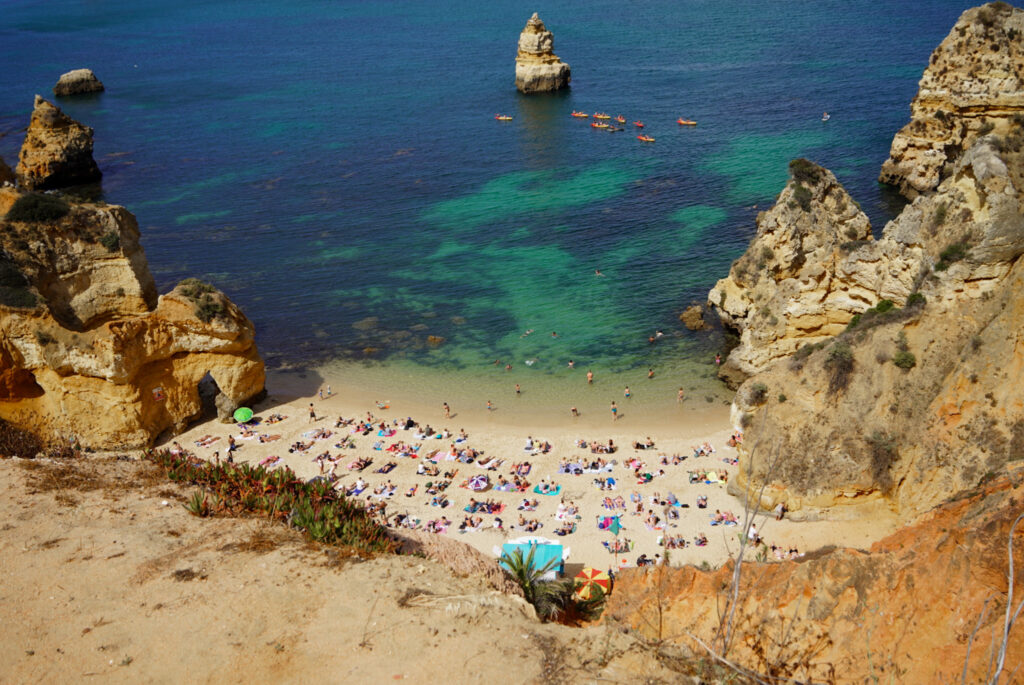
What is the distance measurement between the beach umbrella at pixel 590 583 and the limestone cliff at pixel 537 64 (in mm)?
89521

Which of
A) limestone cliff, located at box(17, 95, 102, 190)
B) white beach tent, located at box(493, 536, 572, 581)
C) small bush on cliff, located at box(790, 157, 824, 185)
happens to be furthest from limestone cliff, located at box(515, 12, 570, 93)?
white beach tent, located at box(493, 536, 572, 581)

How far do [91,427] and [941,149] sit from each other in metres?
65.5

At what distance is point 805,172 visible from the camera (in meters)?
40.5

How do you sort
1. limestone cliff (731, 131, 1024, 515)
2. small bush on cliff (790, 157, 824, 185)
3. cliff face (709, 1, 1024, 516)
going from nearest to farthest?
cliff face (709, 1, 1024, 516)
limestone cliff (731, 131, 1024, 515)
small bush on cliff (790, 157, 824, 185)

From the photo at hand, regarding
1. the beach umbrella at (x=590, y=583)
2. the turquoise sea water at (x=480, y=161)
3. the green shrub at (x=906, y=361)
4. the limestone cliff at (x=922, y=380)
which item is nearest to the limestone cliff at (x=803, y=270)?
the turquoise sea water at (x=480, y=161)

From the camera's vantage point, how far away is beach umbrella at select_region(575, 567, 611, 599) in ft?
83.2

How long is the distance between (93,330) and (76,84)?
103486 mm

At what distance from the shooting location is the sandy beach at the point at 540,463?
103ft

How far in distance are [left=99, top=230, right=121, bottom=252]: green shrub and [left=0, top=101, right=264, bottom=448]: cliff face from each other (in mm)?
48

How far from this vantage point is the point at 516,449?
39250 millimetres

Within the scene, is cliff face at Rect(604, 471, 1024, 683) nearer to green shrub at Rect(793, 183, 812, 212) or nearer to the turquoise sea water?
green shrub at Rect(793, 183, 812, 212)

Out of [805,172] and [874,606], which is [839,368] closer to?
[805,172]

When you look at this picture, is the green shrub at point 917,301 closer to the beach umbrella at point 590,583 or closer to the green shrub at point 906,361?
the green shrub at point 906,361

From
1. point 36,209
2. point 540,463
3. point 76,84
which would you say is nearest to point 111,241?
point 36,209
